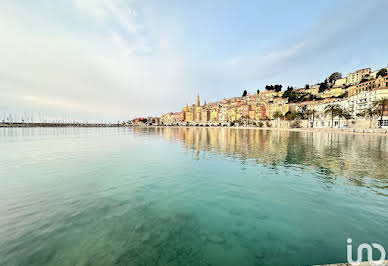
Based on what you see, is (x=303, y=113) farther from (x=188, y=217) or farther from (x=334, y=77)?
(x=188, y=217)

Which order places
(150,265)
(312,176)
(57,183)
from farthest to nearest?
(312,176) < (57,183) < (150,265)

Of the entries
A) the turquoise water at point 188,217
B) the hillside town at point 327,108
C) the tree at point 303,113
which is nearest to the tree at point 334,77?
the hillside town at point 327,108

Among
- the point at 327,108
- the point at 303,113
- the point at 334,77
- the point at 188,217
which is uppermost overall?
the point at 334,77

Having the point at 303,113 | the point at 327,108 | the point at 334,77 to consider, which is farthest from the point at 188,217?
the point at 334,77

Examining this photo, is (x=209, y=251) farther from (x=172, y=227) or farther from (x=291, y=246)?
(x=291, y=246)

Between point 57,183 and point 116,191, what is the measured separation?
449cm

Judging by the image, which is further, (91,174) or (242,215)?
(91,174)

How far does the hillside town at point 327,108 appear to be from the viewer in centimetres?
7012

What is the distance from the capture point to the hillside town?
230 ft

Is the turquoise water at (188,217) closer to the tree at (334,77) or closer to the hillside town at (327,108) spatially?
the hillside town at (327,108)

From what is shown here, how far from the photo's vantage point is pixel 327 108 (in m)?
95.8

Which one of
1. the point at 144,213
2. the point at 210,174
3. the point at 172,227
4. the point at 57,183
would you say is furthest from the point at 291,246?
the point at 57,183

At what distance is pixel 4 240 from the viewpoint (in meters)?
5.24

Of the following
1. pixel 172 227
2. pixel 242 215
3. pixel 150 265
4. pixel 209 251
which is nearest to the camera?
pixel 150 265
